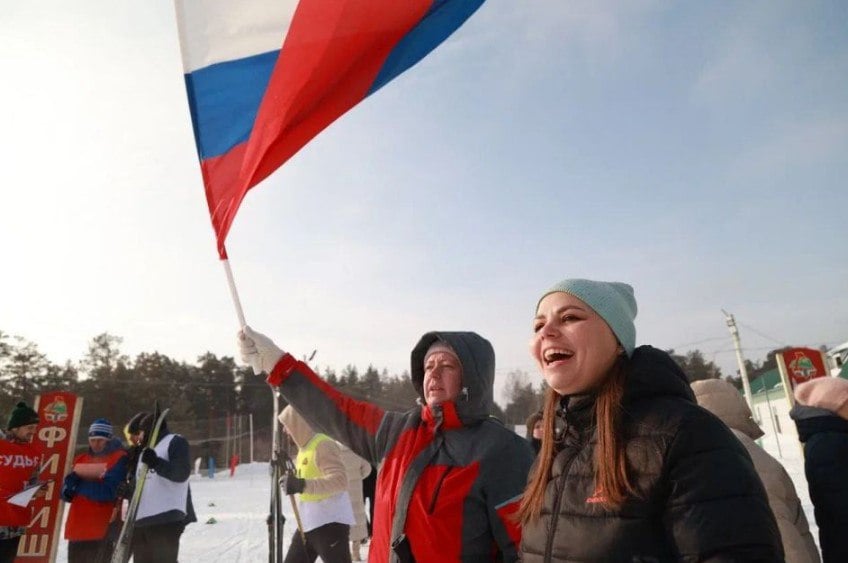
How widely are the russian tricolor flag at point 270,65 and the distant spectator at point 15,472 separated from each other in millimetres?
4707

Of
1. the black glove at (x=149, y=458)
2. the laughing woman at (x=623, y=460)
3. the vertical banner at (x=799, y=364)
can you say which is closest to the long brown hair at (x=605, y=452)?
the laughing woman at (x=623, y=460)

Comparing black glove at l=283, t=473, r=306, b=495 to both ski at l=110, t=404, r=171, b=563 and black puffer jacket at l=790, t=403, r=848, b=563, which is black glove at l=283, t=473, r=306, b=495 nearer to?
ski at l=110, t=404, r=171, b=563

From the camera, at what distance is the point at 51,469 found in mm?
7082

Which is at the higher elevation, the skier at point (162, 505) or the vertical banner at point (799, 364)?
the vertical banner at point (799, 364)

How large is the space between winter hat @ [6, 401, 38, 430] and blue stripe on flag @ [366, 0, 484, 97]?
18.7 ft

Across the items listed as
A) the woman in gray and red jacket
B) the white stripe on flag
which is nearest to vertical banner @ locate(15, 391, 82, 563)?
the woman in gray and red jacket

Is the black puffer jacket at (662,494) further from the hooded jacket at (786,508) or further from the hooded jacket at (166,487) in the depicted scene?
the hooded jacket at (166,487)

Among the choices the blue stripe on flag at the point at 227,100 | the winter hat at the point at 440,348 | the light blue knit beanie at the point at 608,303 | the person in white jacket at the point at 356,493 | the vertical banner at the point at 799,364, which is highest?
the blue stripe on flag at the point at 227,100

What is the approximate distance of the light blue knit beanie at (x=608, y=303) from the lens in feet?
5.47

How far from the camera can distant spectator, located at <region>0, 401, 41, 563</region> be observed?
5598 millimetres

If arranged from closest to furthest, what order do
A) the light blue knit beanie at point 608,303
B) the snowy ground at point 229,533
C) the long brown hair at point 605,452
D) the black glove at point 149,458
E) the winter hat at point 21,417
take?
the long brown hair at point 605,452, the light blue knit beanie at point 608,303, the black glove at point 149,458, the winter hat at point 21,417, the snowy ground at point 229,533

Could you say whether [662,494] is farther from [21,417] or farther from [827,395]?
[21,417]

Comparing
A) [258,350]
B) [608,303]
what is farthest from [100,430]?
[608,303]

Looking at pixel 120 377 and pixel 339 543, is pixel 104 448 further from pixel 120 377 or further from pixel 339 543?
pixel 120 377
